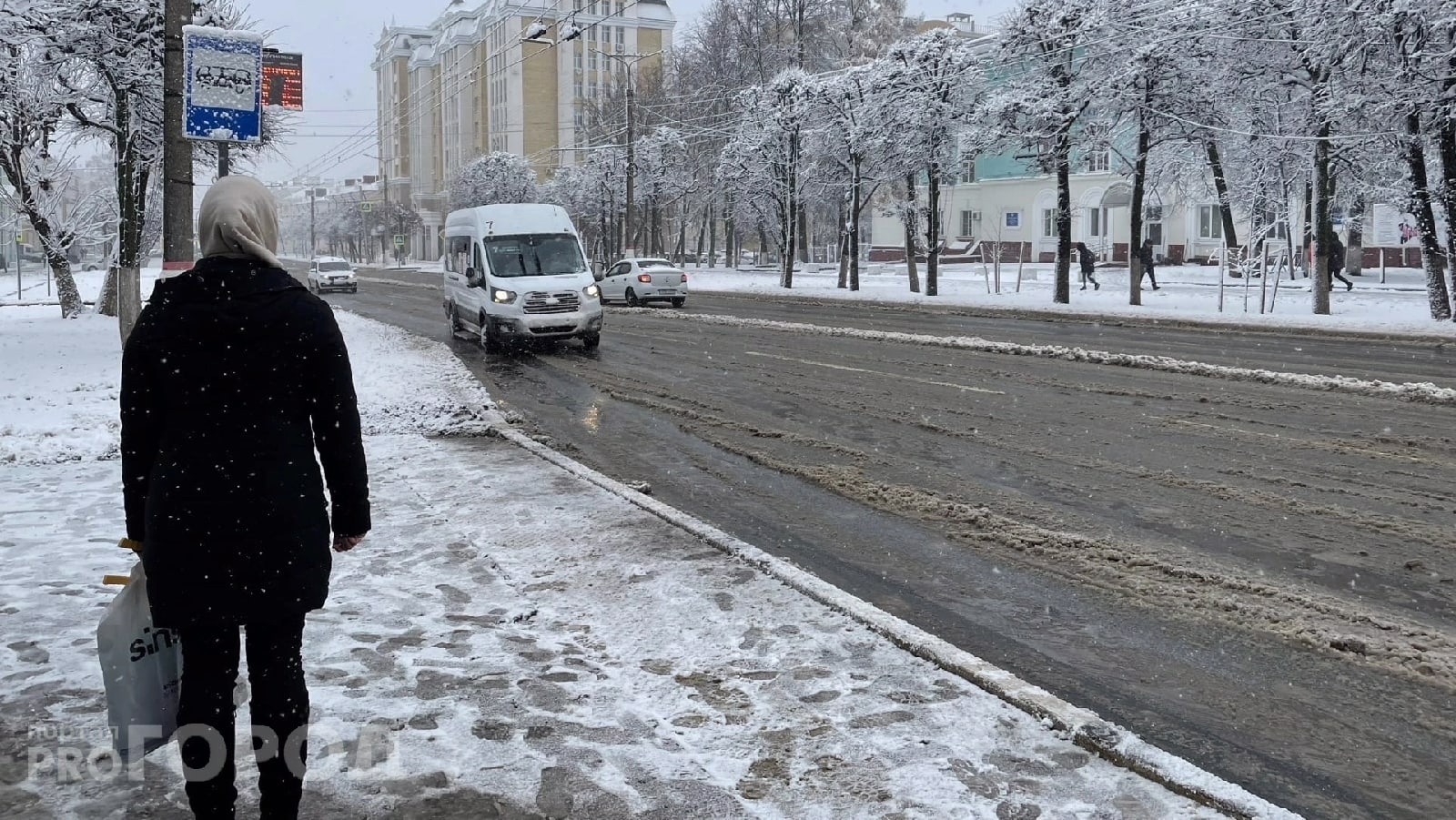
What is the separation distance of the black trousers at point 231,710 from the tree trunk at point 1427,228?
82.0 ft

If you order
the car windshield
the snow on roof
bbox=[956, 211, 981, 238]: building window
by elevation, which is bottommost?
the car windshield

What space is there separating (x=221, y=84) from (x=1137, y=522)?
7728mm

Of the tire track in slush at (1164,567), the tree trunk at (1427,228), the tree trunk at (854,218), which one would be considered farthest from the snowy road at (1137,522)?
the tree trunk at (854,218)

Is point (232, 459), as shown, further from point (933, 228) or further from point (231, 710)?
point (933, 228)

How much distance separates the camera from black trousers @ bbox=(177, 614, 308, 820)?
311 centimetres

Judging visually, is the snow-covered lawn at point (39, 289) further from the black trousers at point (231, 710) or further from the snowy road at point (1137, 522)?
the black trousers at point (231, 710)

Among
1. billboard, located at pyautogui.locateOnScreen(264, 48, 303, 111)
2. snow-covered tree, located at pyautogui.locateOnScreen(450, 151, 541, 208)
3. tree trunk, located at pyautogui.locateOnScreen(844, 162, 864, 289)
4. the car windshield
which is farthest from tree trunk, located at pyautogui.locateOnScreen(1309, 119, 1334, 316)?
snow-covered tree, located at pyautogui.locateOnScreen(450, 151, 541, 208)

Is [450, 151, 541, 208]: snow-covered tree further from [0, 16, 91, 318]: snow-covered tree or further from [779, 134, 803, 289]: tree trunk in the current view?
[0, 16, 91, 318]: snow-covered tree

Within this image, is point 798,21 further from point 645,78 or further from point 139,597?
point 139,597

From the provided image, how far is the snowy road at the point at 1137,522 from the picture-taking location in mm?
4340

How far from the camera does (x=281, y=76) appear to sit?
17.6 meters

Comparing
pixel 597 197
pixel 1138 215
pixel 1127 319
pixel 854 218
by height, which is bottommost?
pixel 1127 319

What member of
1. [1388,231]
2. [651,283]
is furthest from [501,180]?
[1388,231]

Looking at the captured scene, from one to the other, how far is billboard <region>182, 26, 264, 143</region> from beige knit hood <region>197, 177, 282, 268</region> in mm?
6977
